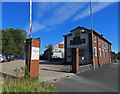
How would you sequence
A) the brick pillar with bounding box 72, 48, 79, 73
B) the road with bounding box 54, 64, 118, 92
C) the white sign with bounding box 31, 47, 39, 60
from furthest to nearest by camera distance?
the brick pillar with bounding box 72, 48, 79, 73 → the white sign with bounding box 31, 47, 39, 60 → the road with bounding box 54, 64, 118, 92

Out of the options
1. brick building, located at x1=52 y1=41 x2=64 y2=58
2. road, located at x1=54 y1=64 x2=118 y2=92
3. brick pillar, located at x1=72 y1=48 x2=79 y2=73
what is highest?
brick building, located at x1=52 y1=41 x2=64 y2=58

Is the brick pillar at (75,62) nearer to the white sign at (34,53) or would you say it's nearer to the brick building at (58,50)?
the white sign at (34,53)

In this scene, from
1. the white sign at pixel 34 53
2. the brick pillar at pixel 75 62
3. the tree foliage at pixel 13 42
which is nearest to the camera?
the white sign at pixel 34 53

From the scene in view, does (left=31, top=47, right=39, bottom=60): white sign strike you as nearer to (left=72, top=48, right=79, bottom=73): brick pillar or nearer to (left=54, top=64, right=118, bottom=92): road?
(left=54, top=64, right=118, bottom=92): road

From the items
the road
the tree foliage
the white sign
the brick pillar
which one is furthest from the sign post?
the tree foliage

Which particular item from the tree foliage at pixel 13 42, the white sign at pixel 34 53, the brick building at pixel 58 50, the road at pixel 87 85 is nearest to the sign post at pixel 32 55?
the white sign at pixel 34 53

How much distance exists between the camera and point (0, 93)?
856 centimetres

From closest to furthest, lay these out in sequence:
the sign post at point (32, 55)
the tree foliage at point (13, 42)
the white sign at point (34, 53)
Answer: the sign post at point (32, 55) < the white sign at point (34, 53) < the tree foliage at point (13, 42)

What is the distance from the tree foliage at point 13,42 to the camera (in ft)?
201

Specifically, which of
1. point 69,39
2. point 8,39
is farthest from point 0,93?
point 8,39

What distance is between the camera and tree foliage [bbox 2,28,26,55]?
201ft

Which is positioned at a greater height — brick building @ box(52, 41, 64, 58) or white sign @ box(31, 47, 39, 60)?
brick building @ box(52, 41, 64, 58)

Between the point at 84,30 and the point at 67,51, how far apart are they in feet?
20.1

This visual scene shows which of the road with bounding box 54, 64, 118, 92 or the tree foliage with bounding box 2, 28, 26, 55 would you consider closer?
the road with bounding box 54, 64, 118, 92
